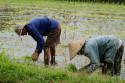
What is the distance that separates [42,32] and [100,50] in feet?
5.16

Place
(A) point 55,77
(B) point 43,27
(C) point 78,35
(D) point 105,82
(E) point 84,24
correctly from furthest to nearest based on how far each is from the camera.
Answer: (E) point 84,24 < (C) point 78,35 < (B) point 43,27 < (A) point 55,77 < (D) point 105,82

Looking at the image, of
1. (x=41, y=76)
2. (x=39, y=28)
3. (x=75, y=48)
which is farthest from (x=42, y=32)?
(x=41, y=76)

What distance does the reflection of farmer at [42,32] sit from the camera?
5258 millimetres

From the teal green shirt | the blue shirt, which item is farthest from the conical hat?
the blue shirt

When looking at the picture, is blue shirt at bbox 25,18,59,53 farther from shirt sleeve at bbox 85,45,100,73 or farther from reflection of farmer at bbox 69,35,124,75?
shirt sleeve at bbox 85,45,100,73

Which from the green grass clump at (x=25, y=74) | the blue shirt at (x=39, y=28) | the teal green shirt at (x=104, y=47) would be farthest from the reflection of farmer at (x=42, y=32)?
the teal green shirt at (x=104, y=47)

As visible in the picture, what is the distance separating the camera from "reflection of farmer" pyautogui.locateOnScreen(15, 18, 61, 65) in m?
5.26

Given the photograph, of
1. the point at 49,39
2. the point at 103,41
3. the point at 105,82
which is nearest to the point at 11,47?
the point at 49,39

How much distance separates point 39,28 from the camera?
568 centimetres

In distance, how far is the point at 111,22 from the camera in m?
12.4

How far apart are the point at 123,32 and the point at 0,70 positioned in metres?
6.77

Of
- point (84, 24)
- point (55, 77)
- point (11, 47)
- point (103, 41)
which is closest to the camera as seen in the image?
point (55, 77)

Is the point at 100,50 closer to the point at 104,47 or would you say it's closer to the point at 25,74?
the point at 104,47

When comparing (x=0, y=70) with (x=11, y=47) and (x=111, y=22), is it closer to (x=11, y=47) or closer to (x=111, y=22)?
(x=11, y=47)
